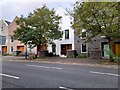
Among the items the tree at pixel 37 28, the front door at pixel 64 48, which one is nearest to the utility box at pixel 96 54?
the tree at pixel 37 28

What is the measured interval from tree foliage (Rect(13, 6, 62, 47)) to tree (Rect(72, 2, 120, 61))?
10252 mm

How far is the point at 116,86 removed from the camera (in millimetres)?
9766

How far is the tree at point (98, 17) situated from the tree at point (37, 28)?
10252 millimetres

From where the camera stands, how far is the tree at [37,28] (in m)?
33.4

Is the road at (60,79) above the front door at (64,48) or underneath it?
underneath

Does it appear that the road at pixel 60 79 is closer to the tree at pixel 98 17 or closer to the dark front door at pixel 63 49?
the tree at pixel 98 17

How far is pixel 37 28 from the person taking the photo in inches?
1321

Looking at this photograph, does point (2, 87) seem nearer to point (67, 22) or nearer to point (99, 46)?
point (99, 46)

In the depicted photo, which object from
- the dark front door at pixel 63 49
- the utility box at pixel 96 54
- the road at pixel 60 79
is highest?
the dark front door at pixel 63 49

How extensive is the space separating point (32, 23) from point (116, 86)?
83.0 feet

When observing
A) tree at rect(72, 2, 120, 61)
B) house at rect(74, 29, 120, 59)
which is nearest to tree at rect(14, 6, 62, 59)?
house at rect(74, 29, 120, 59)

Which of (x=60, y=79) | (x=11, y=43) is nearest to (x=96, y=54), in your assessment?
(x=60, y=79)

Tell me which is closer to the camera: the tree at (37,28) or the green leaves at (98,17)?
the green leaves at (98,17)

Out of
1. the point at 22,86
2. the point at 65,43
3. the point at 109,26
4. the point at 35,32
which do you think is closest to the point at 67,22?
the point at 65,43
